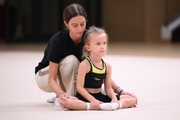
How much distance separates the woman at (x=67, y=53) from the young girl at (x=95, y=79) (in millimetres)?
98

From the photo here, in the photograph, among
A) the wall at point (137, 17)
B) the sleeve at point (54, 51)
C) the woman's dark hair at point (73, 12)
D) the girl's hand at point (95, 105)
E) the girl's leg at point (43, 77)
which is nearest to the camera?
the girl's hand at point (95, 105)

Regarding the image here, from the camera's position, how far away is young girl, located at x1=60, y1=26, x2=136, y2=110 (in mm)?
3340

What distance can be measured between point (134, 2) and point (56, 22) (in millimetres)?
2826

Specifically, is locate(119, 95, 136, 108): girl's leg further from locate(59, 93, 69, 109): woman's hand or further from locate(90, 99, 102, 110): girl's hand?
locate(59, 93, 69, 109): woman's hand

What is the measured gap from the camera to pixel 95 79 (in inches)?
136

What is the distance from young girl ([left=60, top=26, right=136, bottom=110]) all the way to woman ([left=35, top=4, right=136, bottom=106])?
0.32 ft

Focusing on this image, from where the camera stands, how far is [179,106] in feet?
11.5

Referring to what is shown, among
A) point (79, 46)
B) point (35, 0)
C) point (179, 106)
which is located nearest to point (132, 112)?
point (179, 106)

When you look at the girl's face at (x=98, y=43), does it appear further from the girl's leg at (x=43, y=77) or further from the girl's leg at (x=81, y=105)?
the girl's leg at (x=43, y=77)

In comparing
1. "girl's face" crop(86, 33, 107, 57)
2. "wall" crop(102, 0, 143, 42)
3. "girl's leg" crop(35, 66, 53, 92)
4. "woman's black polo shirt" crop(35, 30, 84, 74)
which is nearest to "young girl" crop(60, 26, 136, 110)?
"girl's face" crop(86, 33, 107, 57)

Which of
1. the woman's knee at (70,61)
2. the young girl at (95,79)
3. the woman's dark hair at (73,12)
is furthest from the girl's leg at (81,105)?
the woman's dark hair at (73,12)

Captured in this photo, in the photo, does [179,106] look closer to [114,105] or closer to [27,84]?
[114,105]

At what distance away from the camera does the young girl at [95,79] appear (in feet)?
11.0

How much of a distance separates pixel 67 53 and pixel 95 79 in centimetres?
34
